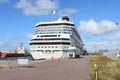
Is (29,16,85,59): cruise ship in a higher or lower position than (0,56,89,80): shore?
higher

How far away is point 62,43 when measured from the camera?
77562 millimetres

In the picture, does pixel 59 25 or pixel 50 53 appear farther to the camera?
pixel 59 25

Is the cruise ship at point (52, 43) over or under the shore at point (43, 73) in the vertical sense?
over

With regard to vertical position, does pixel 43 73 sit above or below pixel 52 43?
below

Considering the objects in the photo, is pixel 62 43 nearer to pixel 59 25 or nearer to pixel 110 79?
pixel 59 25

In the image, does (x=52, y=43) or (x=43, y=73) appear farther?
(x=52, y=43)

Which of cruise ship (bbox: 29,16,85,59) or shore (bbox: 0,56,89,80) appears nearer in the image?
shore (bbox: 0,56,89,80)

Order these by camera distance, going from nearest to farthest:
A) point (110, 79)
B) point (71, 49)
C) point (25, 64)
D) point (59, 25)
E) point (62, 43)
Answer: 1. point (110, 79)
2. point (25, 64)
3. point (71, 49)
4. point (62, 43)
5. point (59, 25)

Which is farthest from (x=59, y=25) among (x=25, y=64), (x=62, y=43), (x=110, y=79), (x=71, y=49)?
(x=110, y=79)

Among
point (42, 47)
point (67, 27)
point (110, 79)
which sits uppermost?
point (67, 27)

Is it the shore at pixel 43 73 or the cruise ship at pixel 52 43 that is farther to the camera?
the cruise ship at pixel 52 43


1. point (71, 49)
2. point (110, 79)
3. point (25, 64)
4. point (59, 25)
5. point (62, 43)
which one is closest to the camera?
point (110, 79)

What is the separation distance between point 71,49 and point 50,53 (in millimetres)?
10385

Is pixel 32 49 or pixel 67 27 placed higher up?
pixel 67 27
